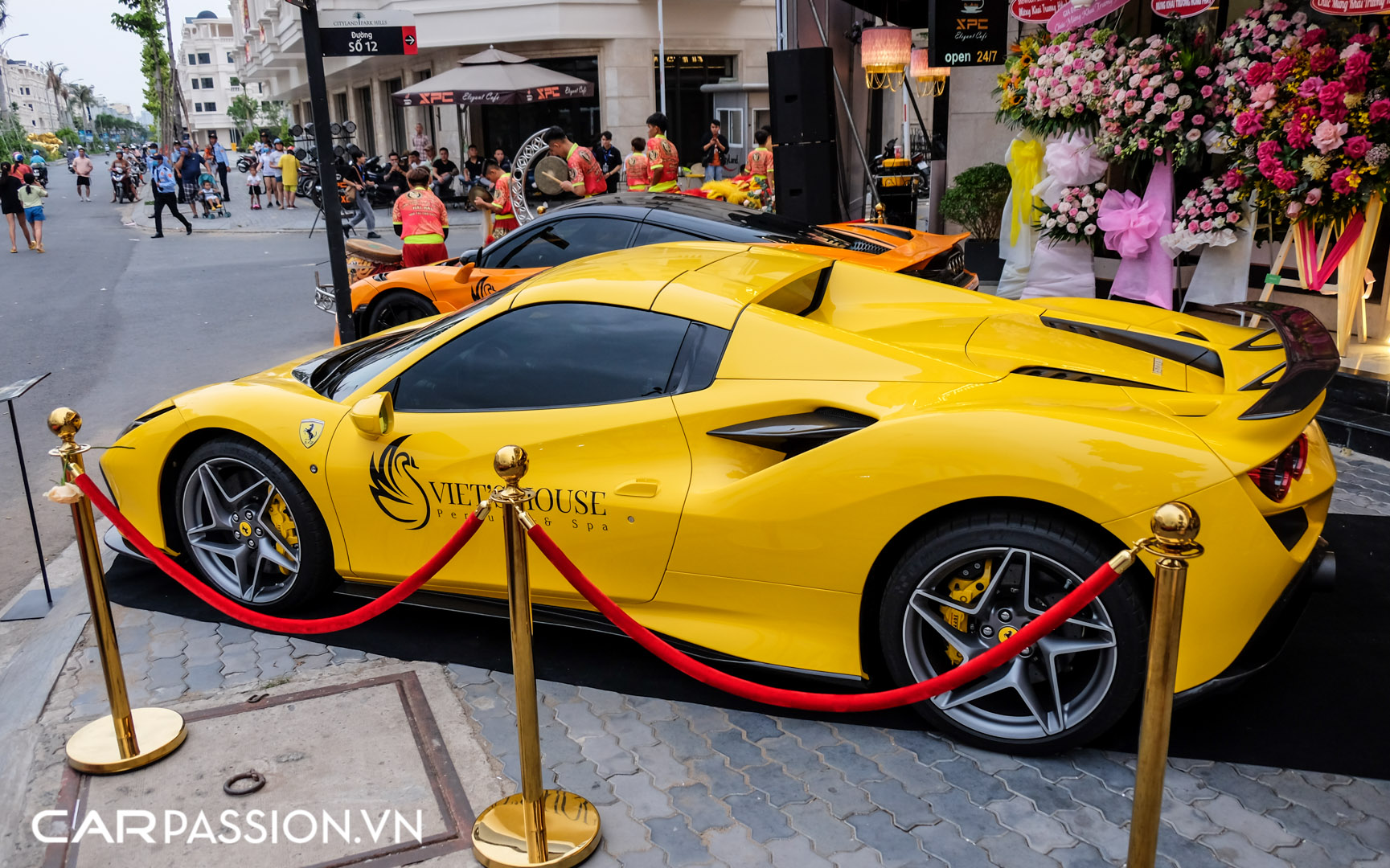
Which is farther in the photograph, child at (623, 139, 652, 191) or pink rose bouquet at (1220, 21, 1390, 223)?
child at (623, 139, 652, 191)

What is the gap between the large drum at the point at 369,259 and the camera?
10.5m

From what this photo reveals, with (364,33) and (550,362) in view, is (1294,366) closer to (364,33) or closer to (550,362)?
(550,362)

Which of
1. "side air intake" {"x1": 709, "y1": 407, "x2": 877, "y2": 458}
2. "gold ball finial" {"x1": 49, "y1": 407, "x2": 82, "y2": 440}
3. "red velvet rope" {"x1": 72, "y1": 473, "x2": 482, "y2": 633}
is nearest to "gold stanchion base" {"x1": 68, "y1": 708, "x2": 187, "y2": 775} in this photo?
"red velvet rope" {"x1": 72, "y1": 473, "x2": 482, "y2": 633}

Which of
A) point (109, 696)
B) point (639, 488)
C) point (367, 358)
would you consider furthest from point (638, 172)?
point (109, 696)

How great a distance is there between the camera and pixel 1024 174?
9.38 meters

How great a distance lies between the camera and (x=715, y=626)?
3.41m

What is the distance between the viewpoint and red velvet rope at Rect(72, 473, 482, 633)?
3.03 meters

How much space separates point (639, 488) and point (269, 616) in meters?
1.27

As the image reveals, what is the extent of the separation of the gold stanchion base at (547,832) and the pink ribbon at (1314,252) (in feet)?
20.6

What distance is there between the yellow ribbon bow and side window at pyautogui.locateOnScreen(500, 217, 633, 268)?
4051 millimetres

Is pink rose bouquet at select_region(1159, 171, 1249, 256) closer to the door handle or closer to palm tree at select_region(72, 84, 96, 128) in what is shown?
the door handle

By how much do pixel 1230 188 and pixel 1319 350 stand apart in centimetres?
460

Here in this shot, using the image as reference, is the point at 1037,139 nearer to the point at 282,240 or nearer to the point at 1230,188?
the point at 1230,188

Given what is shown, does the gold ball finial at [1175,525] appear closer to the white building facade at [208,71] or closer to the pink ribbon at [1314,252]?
the pink ribbon at [1314,252]
